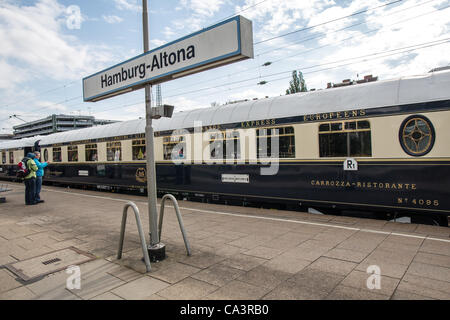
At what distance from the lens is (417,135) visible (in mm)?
6234

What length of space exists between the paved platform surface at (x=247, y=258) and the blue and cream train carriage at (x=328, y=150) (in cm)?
62

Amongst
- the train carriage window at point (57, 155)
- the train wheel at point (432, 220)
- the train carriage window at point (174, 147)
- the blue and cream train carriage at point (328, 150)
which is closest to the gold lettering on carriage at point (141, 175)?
the blue and cream train carriage at point (328, 150)

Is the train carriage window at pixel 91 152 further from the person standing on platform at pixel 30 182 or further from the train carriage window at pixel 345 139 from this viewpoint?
the train carriage window at pixel 345 139

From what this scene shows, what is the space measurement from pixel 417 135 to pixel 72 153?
16282mm

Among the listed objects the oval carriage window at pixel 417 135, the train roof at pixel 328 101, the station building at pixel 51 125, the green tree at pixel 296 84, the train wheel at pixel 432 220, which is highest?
the station building at pixel 51 125

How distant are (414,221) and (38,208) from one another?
35.1 feet

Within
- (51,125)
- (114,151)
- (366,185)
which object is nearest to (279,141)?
(366,185)

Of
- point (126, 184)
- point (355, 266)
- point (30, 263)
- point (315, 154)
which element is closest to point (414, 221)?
point (315, 154)

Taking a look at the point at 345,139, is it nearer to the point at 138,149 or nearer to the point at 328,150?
the point at 328,150

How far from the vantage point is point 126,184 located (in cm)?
1312

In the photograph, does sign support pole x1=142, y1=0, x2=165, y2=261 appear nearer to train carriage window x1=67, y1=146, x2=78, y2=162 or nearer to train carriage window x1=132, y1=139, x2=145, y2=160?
train carriage window x1=132, y1=139, x2=145, y2=160

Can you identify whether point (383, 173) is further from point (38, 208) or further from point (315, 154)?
point (38, 208)

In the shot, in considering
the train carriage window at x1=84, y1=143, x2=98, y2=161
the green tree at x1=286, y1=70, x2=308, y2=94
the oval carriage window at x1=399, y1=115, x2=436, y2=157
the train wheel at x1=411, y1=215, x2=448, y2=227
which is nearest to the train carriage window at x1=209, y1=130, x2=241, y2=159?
the oval carriage window at x1=399, y1=115, x2=436, y2=157

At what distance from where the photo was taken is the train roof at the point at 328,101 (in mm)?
6207
